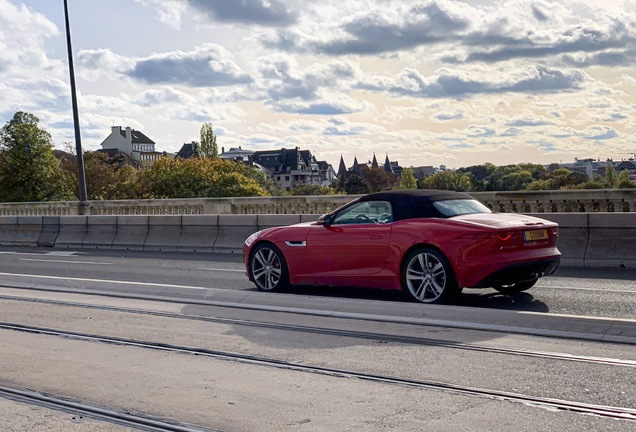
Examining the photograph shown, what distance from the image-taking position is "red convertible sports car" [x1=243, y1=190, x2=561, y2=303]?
10664mm

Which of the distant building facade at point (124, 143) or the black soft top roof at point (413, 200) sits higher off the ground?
the distant building facade at point (124, 143)

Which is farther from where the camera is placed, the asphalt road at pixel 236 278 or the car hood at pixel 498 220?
Result: the asphalt road at pixel 236 278

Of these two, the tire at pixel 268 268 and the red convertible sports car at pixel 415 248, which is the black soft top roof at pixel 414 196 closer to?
the red convertible sports car at pixel 415 248

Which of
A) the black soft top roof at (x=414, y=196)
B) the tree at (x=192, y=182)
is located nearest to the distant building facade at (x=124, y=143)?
the tree at (x=192, y=182)

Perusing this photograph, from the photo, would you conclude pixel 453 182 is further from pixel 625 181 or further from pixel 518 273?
pixel 518 273

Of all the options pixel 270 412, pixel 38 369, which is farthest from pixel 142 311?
pixel 270 412

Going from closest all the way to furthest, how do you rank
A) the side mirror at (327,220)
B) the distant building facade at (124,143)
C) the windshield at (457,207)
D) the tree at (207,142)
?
the windshield at (457,207) → the side mirror at (327,220) → the tree at (207,142) → the distant building facade at (124,143)

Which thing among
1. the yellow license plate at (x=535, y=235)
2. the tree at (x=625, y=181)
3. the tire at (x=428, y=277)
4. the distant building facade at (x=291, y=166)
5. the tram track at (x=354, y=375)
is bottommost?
the tram track at (x=354, y=375)

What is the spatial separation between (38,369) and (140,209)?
25.2 metres

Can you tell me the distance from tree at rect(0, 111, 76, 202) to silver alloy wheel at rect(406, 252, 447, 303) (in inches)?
2621

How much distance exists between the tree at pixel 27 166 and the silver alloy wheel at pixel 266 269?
211 feet

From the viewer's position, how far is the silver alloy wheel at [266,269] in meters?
12.6

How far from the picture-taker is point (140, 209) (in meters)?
33.0

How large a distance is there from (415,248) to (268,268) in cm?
247
